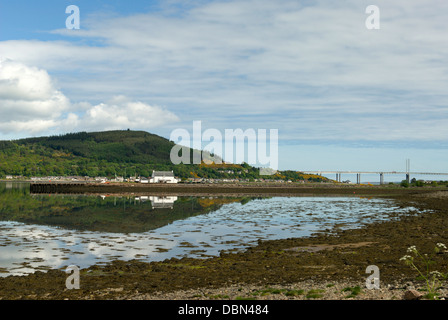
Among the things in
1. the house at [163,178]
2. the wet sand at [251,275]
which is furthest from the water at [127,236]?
the house at [163,178]

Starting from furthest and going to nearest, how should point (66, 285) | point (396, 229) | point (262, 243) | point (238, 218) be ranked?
point (238, 218) → point (396, 229) → point (262, 243) → point (66, 285)

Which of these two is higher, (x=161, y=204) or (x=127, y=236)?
(x=127, y=236)

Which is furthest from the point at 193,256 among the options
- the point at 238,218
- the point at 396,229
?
the point at 238,218

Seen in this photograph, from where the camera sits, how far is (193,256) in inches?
837

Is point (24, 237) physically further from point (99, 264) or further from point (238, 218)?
point (238, 218)

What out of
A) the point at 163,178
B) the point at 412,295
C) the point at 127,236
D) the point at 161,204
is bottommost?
the point at 161,204

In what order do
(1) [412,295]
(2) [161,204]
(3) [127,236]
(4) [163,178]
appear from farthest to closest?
(4) [163,178] → (2) [161,204] → (3) [127,236] → (1) [412,295]

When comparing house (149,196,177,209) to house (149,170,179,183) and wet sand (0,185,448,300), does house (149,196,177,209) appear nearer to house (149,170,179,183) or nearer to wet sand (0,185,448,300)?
wet sand (0,185,448,300)

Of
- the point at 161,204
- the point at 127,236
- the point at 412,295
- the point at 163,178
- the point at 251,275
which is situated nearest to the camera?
the point at 412,295

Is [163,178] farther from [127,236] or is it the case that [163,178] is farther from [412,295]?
[412,295]

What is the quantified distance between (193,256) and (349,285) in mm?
9614

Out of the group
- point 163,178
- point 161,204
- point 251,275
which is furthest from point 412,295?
point 163,178

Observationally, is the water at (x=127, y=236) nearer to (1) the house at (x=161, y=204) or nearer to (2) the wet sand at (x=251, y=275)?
(2) the wet sand at (x=251, y=275)

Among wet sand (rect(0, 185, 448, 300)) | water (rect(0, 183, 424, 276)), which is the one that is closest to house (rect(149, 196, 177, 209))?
water (rect(0, 183, 424, 276))
